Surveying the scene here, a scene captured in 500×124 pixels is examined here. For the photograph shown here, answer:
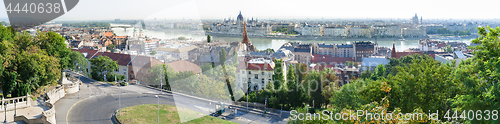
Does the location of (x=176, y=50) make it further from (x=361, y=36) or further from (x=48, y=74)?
(x=361, y=36)

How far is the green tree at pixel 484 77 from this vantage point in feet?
9.68

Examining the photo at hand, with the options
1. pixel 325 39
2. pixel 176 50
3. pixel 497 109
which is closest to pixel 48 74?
pixel 497 109

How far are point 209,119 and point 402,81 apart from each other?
11.8ft

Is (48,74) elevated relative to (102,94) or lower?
elevated

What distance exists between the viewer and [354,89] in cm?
645

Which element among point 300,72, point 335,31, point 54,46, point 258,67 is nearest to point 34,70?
point 54,46

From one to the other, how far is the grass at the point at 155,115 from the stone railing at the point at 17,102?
5.29 ft

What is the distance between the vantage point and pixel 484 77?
316cm

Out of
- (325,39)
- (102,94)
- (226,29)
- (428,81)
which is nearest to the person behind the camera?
(428,81)

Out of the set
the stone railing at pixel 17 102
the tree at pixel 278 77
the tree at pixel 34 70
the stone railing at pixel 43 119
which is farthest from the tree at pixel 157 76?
the stone railing at pixel 43 119

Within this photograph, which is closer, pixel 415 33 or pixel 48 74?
pixel 48 74

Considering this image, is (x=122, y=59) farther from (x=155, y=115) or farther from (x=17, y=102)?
(x=155, y=115)

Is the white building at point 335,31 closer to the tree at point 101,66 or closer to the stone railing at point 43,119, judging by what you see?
the tree at point 101,66

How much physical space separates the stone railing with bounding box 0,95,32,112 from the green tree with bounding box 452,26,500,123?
21.3 feet
